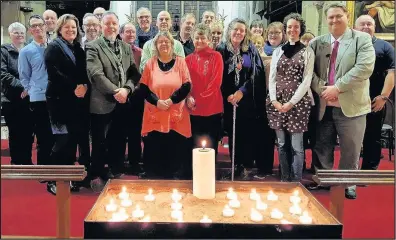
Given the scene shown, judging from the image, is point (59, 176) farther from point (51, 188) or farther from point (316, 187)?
point (316, 187)

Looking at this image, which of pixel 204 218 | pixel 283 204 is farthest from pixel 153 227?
A: pixel 283 204

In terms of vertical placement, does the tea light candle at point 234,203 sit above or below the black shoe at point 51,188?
above

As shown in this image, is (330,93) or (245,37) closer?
(330,93)

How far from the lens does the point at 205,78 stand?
378 centimetres

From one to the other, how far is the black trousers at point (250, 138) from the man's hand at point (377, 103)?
918 mm

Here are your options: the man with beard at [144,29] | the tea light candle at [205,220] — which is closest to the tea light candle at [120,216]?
the tea light candle at [205,220]

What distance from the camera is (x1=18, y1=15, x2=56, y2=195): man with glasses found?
380cm

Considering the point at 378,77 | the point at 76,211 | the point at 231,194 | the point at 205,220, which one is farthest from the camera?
the point at 378,77

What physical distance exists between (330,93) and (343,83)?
0.12 meters

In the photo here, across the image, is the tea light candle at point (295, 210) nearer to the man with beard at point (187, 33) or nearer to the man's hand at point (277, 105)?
the man's hand at point (277, 105)

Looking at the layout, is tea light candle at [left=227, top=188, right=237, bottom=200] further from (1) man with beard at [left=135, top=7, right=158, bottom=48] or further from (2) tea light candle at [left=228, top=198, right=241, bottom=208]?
(1) man with beard at [left=135, top=7, right=158, bottom=48]

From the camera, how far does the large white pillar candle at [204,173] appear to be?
5.93 ft

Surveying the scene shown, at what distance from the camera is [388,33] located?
6.19 m

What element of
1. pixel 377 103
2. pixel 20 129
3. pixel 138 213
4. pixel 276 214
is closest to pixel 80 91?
pixel 20 129
